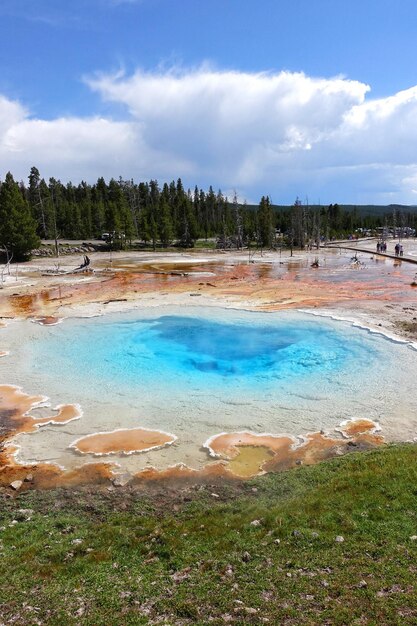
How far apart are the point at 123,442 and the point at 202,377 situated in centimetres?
652

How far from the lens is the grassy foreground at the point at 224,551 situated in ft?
20.6

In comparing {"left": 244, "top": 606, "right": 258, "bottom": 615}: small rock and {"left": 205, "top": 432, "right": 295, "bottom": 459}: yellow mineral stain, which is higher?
{"left": 244, "top": 606, "right": 258, "bottom": 615}: small rock

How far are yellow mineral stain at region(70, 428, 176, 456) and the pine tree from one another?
54713 millimetres

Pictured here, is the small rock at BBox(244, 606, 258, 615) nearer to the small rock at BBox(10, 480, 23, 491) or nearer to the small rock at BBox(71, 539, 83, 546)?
the small rock at BBox(71, 539, 83, 546)

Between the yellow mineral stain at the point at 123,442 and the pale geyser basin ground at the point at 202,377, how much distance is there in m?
0.28

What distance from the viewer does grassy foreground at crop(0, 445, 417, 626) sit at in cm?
628

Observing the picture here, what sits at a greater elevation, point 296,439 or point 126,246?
point 126,246

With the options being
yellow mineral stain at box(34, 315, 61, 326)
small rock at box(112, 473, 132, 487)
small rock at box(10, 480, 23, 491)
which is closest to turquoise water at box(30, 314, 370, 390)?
yellow mineral stain at box(34, 315, 61, 326)

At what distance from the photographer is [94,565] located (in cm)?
750

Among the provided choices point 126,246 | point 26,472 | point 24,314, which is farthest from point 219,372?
point 126,246

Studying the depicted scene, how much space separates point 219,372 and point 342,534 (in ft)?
40.2

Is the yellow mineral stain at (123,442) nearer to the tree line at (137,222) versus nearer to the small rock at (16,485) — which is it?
the small rock at (16,485)

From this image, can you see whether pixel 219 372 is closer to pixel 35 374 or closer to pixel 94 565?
pixel 35 374

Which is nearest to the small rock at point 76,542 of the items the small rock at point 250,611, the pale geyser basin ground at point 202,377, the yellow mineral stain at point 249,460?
the pale geyser basin ground at point 202,377
